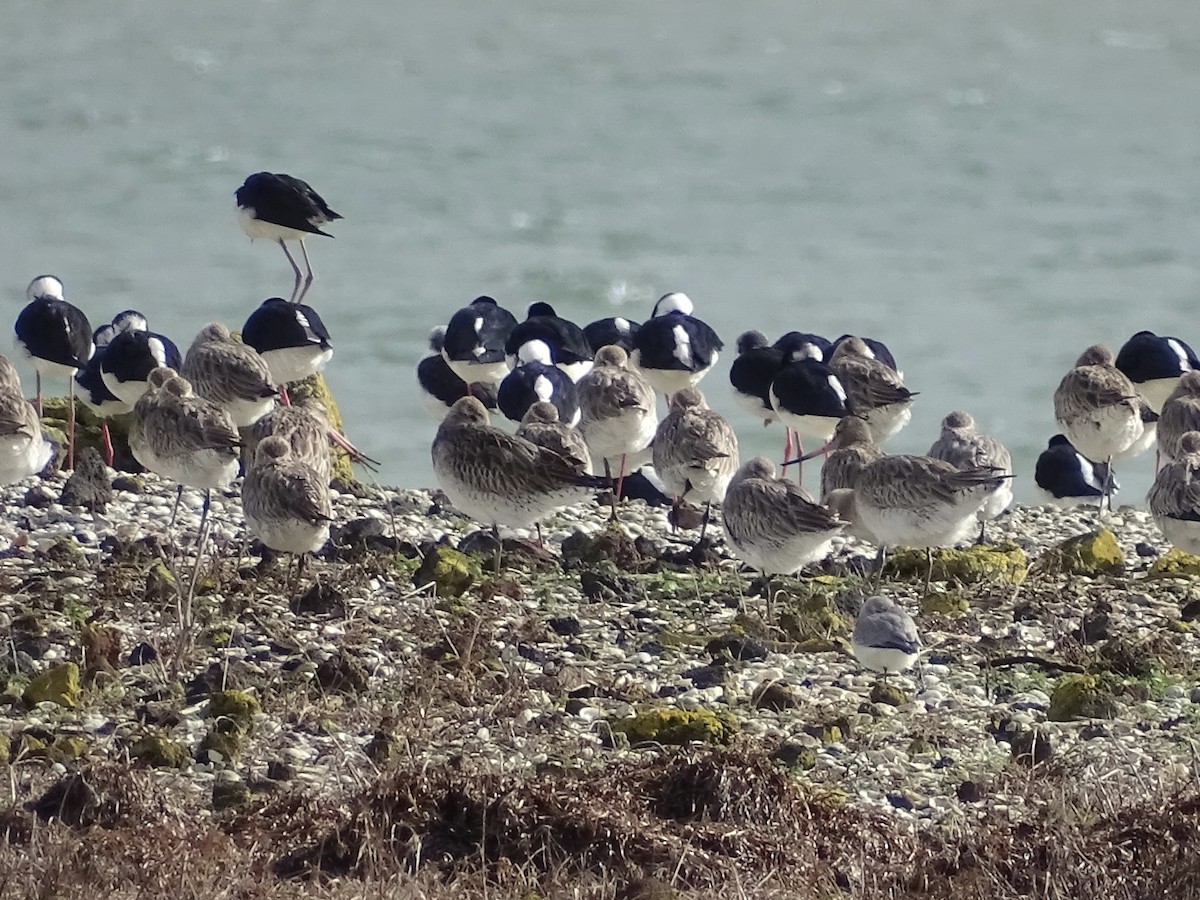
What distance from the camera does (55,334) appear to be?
12.4 m

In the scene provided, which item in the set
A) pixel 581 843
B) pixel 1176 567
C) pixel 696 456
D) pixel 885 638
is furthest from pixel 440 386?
pixel 581 843

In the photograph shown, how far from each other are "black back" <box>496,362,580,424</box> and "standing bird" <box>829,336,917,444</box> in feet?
5.21

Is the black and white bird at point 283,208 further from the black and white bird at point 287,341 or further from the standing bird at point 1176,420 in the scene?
the standing bird at point 1176,420

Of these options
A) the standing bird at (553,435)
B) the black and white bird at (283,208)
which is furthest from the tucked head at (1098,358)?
the black and white bird at (283,208)

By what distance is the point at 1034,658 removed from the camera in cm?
901

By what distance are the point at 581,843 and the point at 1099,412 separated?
6.41 m

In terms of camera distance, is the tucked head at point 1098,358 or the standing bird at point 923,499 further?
the tucked head at point 1098,358

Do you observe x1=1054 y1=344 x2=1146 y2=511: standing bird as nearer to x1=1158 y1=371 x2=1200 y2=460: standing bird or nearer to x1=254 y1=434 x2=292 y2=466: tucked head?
x1=1158 y1=371 x2=1200 y2=460: standing bird

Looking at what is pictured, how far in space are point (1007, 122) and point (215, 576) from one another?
90.9 ft

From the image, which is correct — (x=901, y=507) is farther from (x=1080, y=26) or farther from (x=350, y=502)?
(x=1080, y=26)

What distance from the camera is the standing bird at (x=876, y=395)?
12.4 metres

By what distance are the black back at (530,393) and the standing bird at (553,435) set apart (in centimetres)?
57

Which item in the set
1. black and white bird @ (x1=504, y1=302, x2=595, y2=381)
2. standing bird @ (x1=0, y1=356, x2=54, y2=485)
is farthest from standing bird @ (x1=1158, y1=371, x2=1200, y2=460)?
standing bird @ (x1=0, y1=356, x2=54, y2=485)

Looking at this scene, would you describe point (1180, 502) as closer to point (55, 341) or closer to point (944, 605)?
point (944, 605)
